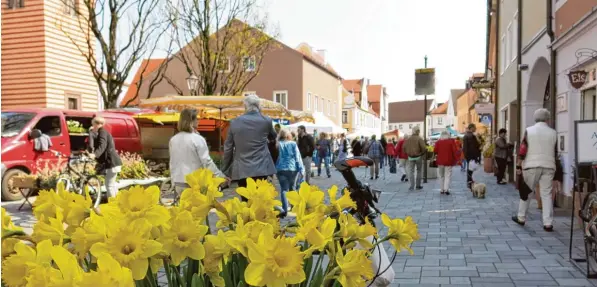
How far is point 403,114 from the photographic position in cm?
12700

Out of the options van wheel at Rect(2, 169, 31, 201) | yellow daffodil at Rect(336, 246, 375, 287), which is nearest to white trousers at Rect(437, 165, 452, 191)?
van wheel at Rect(2, 169, 31, 201)

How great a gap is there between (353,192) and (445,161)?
34.8 feet

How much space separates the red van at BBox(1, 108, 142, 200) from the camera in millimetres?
11844

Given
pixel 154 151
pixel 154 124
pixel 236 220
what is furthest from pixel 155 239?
pixel 154 124

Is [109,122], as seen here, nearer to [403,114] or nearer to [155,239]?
[155,239]

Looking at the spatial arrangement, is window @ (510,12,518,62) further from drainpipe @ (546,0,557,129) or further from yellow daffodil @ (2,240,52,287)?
yellow daffodil @ (2,240,52,287)

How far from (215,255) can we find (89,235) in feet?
1.00

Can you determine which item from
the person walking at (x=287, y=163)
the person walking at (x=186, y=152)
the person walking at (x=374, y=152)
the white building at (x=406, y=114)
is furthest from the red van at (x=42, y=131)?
the white building at (x=406, y=114)

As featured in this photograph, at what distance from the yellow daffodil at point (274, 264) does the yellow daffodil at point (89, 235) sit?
323mm

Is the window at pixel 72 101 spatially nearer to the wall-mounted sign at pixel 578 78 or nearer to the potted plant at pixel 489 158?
A: the potted plant at pixel 489 158

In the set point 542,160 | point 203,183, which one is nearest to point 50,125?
point 542,160

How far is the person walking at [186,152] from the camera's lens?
20.1 feet

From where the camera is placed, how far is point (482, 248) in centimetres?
691

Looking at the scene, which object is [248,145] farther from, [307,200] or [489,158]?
[489,158]
